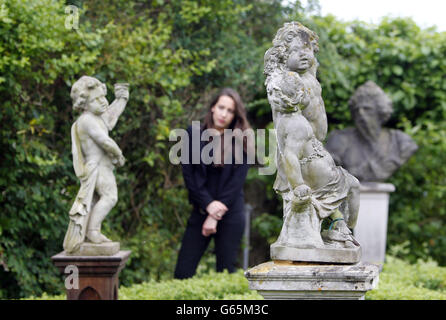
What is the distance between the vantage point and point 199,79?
8.20 meters

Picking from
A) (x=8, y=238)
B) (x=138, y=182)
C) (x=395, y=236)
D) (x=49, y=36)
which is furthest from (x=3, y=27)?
(x=395, y=236)

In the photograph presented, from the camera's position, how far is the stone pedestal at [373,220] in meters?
8.31

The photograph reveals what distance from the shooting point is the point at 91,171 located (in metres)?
5.21

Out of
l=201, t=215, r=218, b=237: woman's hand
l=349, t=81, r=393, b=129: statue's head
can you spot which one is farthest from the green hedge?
l=349, t=81, r=393, b=129: statue's head

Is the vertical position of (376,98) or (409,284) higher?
(376,98)

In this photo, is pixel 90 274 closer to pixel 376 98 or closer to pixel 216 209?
pixel 216 209

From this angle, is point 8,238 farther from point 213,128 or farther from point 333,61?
point 333,61

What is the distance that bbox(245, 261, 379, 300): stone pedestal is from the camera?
3.54 meters

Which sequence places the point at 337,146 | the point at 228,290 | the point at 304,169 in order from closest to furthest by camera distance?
the point at 304,169 → the point at 228,290 → the point at 337,146

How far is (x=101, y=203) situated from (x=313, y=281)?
2.26 meters

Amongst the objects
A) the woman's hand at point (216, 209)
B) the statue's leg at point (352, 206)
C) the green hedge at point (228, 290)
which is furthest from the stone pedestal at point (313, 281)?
the woman's hand at point (216, 209)

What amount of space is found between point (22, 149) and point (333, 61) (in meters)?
4.35

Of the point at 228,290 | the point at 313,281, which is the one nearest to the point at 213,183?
the point at 228,290

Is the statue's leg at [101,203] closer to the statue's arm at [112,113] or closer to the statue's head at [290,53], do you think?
the statue's arm at [112,113]
